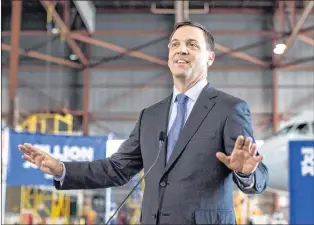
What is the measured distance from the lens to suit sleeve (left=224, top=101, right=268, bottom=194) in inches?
67.0

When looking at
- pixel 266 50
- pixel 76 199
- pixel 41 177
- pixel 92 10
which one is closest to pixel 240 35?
pixel 266 50

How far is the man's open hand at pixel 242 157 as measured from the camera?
156cm

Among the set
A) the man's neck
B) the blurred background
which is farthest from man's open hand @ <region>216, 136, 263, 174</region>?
the blurred background

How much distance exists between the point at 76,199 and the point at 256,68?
11.1m

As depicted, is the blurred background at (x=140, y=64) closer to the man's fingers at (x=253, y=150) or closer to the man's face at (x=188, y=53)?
the man's face at (x=188, y=53)

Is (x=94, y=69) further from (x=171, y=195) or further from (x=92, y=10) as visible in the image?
(x=171, y=195)

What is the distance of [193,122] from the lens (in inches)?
69.4

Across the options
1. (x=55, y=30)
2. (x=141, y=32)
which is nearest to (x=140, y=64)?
(x=141, y=32)

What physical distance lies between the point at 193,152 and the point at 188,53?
36 centimetres

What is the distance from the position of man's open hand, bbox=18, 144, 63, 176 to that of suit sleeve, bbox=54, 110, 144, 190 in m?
0.04

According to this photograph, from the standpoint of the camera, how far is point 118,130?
24.1 metres

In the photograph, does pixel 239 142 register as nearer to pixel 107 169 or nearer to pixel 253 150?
pixel 253 150

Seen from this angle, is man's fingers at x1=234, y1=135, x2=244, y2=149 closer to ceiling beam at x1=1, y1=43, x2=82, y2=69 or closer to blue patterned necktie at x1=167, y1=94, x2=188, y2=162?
blue patterned necktie at x1=167, y1=94, x2=188, y2=162

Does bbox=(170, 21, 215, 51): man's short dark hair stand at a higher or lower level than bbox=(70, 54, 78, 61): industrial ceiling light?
lower
